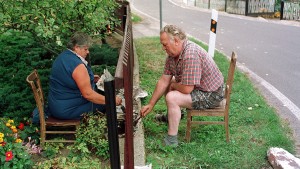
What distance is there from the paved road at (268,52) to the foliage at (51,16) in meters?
3.22

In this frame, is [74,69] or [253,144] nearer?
[74,69]

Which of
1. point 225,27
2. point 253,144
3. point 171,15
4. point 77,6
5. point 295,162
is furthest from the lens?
point 171,15

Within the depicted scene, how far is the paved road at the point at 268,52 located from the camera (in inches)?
251

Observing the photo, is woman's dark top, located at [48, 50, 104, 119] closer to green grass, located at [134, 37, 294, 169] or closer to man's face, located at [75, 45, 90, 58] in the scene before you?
man's face, located at [75, 45, 90, 58]

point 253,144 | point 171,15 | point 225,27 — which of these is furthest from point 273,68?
point 171,15

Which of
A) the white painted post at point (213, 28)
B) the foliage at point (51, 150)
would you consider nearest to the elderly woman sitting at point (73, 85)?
the foliage at point (51, 150)

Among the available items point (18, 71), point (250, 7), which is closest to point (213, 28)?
point (18, 71)

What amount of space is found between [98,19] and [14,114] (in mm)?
1713

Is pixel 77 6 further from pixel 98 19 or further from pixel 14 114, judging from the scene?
pixel 14 114

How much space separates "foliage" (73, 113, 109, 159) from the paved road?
8.41 ft

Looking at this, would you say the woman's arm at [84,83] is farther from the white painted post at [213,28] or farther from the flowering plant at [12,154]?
the white painted post at [213,28]

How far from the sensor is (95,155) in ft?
13.1

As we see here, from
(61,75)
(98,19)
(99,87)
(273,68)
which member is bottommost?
(273,68)

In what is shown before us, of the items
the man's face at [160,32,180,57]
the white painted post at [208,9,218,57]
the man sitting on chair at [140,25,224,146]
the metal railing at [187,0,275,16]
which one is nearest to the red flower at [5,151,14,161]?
the man sitting on chair at [140,25,224,146]
